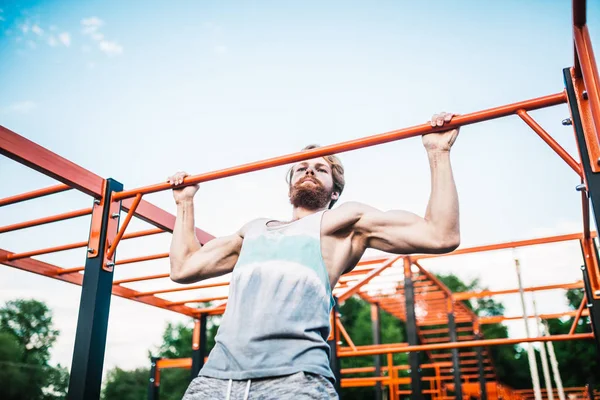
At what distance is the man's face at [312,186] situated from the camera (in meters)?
2.17

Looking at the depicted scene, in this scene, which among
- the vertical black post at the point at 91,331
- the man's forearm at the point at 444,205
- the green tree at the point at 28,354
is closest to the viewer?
the man's forearm at the point at 444,205

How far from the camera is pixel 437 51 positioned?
7359mm

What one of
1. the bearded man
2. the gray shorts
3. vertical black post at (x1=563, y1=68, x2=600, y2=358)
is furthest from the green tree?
vertical black post at (x1=563, y1=68, x2=600, y2=358)

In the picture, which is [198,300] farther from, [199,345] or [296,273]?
[296,273]

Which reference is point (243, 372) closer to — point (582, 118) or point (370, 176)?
point (582, 118)

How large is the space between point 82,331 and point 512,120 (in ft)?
7.16

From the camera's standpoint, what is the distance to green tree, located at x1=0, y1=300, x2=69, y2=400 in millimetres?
14156

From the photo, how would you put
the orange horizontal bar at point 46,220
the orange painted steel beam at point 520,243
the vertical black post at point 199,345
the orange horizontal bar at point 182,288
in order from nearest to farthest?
the orange horizontal bar at point 46,220 → the orange painted steel beam at point 520,243 → the orange horizontal bar at point 182,288 → the vertical black post at point 199,345

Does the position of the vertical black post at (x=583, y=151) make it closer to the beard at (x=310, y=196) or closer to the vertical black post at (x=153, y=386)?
the beard at (x=310, y=196)

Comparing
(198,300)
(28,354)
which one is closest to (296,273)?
(198,300)

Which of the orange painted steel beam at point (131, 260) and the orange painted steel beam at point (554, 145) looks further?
the orange painted steel beam at point (131, 260)

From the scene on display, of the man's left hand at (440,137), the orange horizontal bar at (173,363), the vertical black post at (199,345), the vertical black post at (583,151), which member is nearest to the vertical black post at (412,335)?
the vertical black post at (199,345)

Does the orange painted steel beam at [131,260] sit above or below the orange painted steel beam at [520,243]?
below

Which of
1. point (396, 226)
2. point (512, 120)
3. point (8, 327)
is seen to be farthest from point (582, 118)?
point (8, 327)
